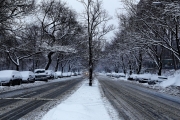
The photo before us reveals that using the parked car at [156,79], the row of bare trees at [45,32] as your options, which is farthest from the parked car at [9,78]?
the parked car at [156,79]

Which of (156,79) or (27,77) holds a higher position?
(27,77)

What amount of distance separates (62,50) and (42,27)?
6168mm

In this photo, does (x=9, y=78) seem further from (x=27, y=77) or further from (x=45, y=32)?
(x=45, y=32)

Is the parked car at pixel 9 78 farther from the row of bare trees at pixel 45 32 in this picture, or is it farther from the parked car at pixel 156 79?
the parked car at pixel 156 79

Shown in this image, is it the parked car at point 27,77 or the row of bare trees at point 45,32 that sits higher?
the row of bare trees at point 45,32

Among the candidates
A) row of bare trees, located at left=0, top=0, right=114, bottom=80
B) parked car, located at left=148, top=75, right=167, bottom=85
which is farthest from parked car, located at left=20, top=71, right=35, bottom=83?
parked car, located at left=148, top=75, right=167, bottom=85

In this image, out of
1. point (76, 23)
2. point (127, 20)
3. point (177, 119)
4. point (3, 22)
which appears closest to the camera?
point (177, 119)

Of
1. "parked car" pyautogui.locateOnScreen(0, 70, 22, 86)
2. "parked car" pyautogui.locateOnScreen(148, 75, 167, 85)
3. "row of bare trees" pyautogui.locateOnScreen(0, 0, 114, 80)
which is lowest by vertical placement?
"parked car" pyautogui.locateOnScreen(148, 75, 167, 85)

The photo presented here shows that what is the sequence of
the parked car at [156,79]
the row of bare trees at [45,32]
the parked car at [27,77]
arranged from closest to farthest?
the row of bare trees at [45,32] → the parked car at [27,77] → the parked car at [156,79]

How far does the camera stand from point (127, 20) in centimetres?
2694

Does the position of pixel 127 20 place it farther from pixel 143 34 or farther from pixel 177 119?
pixel 177 119

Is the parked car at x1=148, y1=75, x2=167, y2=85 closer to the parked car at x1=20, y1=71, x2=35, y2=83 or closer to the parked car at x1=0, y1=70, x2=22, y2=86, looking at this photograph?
the parked car at x1=20, y1=71, x2=35, y2=83

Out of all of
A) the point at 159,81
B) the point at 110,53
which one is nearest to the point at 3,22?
the point at 159,81

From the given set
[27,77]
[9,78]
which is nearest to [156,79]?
[27,77]
